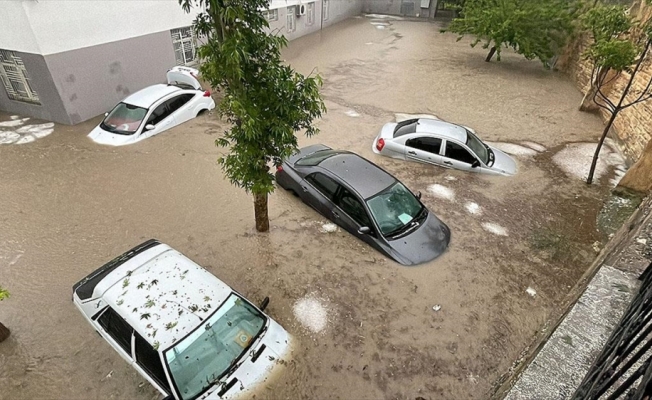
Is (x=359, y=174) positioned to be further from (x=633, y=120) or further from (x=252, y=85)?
(x=633, y=120)

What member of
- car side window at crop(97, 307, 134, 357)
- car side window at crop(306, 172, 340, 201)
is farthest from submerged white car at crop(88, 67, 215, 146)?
car side window at crop(97, 307, 134, 357)

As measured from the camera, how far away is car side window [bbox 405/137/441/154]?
908 cm

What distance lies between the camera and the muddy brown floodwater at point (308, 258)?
4793 millimetres

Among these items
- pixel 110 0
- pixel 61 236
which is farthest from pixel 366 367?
pixel 110 0

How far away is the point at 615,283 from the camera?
3328 mm

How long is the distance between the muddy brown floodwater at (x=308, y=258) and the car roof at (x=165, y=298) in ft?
3.11

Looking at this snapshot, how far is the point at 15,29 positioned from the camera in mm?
9344

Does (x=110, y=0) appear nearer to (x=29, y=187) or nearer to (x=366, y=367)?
(x=29, y=187)

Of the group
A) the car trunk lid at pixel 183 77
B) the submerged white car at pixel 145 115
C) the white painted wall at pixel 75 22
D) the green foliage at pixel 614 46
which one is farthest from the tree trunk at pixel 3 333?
the green foliage at pixel 614 46

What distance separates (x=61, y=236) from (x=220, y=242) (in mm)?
2990

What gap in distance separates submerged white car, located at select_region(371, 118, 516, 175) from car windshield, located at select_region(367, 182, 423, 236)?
267cm

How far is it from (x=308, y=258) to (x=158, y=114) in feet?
22.3

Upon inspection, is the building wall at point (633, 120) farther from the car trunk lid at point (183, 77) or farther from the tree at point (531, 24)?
the car trunk lid at point (183, 77)

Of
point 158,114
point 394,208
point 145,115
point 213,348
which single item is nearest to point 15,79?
point 145,115
